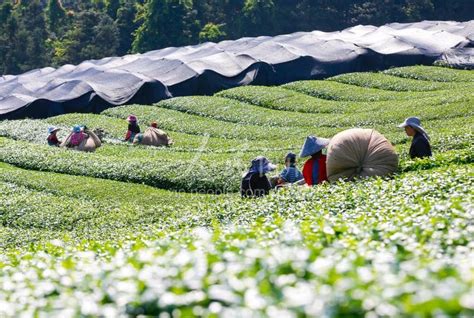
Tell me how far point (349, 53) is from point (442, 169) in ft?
96.4

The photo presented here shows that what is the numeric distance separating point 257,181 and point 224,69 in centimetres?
2545

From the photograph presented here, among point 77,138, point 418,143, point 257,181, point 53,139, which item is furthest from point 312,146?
point 53,139

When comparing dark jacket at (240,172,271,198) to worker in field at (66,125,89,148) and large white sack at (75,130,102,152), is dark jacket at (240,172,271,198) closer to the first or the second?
large white sack at (75,130,102,152)

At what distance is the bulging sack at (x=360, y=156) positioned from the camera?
57.6 ft

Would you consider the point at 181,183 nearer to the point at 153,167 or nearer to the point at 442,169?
the point at 153,167

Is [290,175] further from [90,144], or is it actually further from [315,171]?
[90,144]

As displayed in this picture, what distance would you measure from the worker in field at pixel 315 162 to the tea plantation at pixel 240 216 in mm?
1657

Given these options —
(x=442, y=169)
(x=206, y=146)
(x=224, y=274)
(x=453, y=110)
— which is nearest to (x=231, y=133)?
(x=206, y=146)

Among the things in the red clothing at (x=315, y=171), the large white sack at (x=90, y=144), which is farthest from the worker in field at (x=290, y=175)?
the large white sack at (x=90, y=144)

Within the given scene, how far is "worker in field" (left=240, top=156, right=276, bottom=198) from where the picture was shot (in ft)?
61.7

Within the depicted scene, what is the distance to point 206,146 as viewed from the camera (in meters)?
31.2

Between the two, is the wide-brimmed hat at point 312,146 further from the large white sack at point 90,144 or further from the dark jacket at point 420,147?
the large white sack at point 90,144

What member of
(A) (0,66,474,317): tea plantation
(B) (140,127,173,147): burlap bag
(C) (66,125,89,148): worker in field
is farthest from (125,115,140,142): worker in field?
(C) (66,125,89,148): worker in field

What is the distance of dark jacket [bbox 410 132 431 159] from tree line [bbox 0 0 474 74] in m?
55.3
